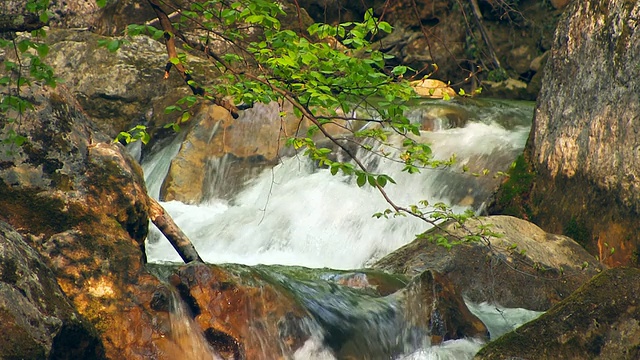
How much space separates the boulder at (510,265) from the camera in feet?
27.9

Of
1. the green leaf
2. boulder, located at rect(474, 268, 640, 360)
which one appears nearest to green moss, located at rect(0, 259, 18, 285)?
the green leaf

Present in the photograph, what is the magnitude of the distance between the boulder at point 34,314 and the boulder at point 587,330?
2.50 metres

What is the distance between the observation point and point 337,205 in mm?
12062

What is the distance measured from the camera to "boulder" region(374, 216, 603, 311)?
8.52m

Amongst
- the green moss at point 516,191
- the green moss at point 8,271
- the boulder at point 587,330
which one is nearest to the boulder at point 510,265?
the green moss at point 516,191

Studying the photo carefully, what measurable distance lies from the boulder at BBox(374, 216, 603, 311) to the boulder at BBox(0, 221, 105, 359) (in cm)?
388

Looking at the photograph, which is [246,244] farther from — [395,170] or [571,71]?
[571,71]

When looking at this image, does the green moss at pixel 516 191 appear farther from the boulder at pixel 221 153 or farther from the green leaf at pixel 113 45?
the green leaf at pixel 113 45

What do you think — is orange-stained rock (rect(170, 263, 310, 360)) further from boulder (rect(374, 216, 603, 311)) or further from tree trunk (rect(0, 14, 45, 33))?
boulder (rect(374, 216, 603, 311))

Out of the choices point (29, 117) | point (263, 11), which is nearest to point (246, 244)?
point (29, 117)

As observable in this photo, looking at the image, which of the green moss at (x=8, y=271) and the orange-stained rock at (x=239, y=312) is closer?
the green moss at (x=8, y=271)

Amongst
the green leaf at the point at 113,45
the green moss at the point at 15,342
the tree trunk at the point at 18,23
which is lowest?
the green moss at the point at 15,342

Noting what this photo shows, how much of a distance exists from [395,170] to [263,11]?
24.4 ft

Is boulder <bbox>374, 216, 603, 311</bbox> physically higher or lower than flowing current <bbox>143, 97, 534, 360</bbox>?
higher
